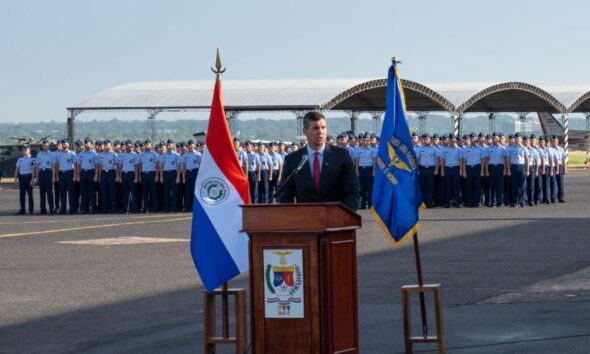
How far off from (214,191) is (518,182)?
2373 cm

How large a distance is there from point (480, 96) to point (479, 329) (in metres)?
49.3

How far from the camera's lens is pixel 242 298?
963cm

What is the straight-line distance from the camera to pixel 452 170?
108 feet

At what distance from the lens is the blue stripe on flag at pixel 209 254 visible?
9.88m

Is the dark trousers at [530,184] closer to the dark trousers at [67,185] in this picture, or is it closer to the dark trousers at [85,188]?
the dark trousers at [85,188]

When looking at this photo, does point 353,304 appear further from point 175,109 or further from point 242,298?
point 175,109

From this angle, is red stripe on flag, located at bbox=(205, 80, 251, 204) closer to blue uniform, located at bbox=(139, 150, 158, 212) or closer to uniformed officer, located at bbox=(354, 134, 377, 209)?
blue uniform, located at bbox=(139, 150, 158, 212)

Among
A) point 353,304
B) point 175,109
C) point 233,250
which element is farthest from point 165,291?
point 175,109

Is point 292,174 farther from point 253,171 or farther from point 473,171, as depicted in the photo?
point 253,171

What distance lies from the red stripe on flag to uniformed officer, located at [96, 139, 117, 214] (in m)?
23.2

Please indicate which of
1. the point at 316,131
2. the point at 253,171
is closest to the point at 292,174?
the point at 316,131

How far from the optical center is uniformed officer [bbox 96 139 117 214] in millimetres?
33062

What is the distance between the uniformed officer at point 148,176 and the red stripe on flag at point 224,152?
74.7 feet

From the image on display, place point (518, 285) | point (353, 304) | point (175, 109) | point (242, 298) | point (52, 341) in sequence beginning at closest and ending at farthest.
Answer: point (353, 304) → point (242, 298) → point (52, 341) → point (518, 285) → point (175, 109)
